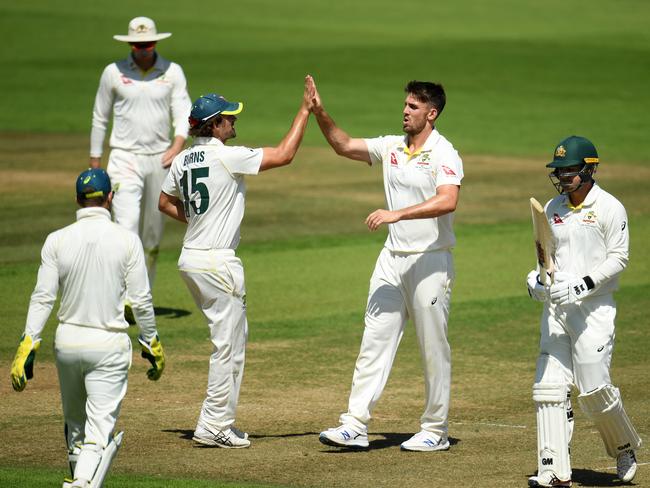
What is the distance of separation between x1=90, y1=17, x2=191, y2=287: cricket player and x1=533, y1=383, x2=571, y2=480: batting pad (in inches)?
263

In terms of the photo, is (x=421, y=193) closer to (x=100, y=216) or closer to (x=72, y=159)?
(x=100, y=216)

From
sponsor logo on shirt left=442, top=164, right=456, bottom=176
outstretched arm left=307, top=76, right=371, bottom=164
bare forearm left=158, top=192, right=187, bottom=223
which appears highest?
outstretched arm left=307, top=76, right=371, bottom=164

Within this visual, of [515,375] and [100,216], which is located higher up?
[100,216]

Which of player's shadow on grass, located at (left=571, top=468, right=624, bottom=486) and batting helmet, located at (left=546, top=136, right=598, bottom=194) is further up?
batting helmet, located at (left=546, top=136, right=598, bottom=194)

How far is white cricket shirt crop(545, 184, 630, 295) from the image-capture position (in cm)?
875

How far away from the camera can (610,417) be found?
8688 mm

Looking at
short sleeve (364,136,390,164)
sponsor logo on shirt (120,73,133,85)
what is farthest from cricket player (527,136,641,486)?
sponsor logo on shirt (120,73,133,85)

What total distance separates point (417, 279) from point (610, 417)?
5.84 ft

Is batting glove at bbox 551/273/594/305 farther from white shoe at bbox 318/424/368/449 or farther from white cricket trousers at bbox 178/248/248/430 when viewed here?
white cricket trousers at bbox 178/248/248/430

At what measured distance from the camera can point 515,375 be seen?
39.8 ft

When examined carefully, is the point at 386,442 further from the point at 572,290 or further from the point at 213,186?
the point at 213,186

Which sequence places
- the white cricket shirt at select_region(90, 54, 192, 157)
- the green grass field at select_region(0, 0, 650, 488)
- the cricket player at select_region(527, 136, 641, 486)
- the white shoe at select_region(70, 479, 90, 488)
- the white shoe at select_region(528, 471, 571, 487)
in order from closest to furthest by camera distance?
1. the white shoe at select_region(70, 479, 90, 488)
2. the white shoe at select_region(528, 471, 571, 487)
3. the cricket player at select_region(527, 136, 641, 486)
4. the green grass field at select_region(0, 0, 650, 488)
5. the white cricket shirt at select_region(90, 54, 192, 157)

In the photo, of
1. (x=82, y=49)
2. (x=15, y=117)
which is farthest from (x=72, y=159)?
(x=82, y=49)

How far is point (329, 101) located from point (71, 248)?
93.7ft
